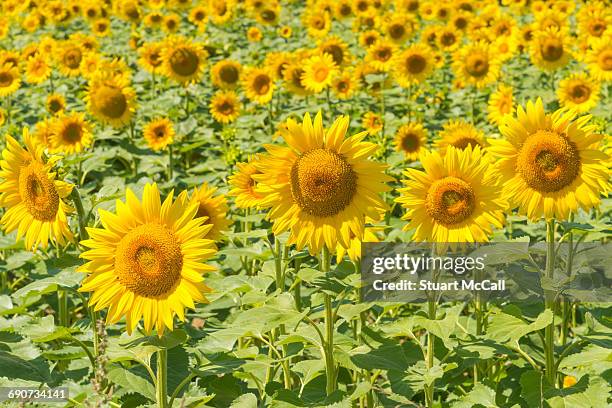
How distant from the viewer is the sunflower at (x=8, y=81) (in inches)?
347

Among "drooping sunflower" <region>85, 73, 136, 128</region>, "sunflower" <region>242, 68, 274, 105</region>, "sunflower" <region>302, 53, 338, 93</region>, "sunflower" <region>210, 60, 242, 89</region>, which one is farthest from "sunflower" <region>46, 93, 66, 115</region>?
"sunflower" <region>302, 53, 338, 93</region>

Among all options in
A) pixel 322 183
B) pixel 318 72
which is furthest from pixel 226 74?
pixel 322 183

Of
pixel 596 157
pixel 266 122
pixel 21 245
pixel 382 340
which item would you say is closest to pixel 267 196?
pixel 382 340

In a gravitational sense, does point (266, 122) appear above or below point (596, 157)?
above

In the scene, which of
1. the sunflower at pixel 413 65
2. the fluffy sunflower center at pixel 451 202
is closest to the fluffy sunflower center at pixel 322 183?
the fluffy sunflower center at pixel 451 202

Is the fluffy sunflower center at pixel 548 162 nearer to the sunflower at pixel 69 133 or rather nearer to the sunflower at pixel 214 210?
the sunflower at pixel 214 210

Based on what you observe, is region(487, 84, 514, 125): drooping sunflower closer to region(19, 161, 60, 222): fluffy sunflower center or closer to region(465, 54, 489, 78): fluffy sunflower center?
region(465, 54, 489, 78): fluffy sunflower center

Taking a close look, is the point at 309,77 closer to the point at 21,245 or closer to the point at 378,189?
the point at 21,245

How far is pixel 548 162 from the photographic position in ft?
11.1

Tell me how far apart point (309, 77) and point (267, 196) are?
534 centimetres

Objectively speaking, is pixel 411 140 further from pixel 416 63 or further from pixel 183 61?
pixel 183 61

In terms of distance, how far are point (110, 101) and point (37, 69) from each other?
286 centimetres

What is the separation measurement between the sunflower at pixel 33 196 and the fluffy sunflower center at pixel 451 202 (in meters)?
1.69

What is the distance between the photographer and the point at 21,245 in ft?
13.7
